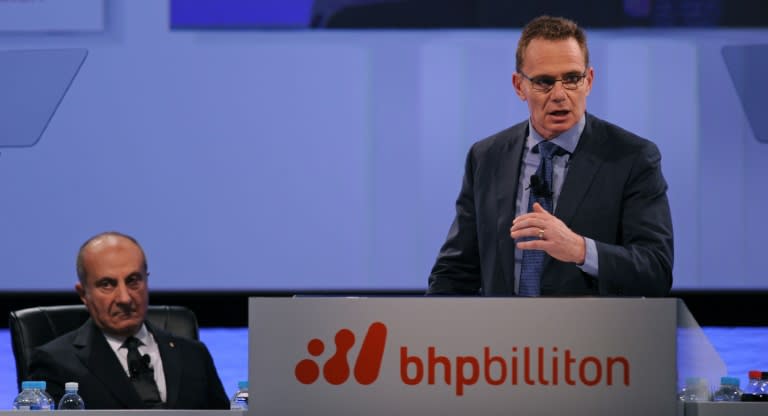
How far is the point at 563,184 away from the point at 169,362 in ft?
3.75

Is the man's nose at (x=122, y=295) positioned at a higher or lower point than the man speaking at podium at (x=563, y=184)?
lower

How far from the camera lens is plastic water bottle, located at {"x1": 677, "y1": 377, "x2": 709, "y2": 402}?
6.01ft

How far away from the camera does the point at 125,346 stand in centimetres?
291

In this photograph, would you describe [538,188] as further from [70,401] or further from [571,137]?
[70,401]

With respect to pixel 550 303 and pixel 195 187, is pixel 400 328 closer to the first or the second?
pixel 550 303

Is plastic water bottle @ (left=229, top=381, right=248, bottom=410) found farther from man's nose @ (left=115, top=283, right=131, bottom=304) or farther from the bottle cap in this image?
the bottle cap

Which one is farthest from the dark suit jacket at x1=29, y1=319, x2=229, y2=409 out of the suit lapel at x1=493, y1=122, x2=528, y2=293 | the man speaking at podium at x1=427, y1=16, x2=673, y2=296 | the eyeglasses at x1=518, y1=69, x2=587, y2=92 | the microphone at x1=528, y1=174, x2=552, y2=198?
the eyeglasses at x1=518, y1=69, x2=587, y2=92

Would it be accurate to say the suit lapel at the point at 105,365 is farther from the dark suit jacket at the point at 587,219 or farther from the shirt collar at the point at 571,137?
the shirt collar at the point at 571,137

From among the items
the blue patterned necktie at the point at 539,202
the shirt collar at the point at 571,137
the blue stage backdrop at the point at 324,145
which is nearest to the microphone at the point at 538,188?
the blue patterned necktie at the point at 539,202

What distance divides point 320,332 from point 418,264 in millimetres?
3479

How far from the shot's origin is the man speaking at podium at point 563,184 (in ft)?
7.70

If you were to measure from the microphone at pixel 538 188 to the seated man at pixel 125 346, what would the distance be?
3.20 ft

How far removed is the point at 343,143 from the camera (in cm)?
521

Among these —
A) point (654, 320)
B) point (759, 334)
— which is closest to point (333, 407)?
point (654, 320)
